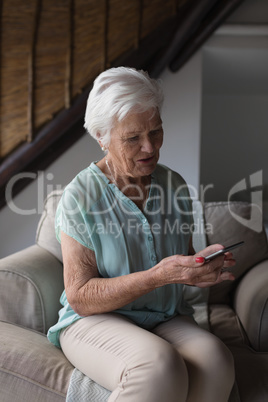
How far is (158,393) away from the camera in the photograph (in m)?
1.21

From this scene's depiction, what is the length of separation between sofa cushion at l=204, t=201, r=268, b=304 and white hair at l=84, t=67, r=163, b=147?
832 millimetres

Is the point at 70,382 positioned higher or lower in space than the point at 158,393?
lower

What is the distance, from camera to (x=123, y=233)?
1.53 m

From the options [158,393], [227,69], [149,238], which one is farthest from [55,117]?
[158,393]

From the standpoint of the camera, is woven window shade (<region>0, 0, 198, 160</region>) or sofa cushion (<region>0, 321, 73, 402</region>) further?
woven window shade (<region>0, 0, 198, 160</region>)

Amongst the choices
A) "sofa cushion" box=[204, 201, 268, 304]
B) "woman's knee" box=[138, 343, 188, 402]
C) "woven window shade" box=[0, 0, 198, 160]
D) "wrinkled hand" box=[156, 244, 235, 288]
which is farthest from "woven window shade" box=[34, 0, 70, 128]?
"woman's knee" box=[138, 343, 188, 402]

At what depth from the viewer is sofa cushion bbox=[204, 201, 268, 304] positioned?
2.15 metres

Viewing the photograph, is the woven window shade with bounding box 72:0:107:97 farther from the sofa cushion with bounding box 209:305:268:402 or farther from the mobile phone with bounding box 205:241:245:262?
the mobile phone with bounding box 205:241:245:262

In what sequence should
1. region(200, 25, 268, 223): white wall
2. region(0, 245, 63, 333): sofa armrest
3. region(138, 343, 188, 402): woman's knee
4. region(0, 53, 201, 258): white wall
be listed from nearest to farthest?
region(138, 343, 188, 402): woman's knee < region(0, 245, 63, 333): sofa armrest < region(0, 53, 201, 258): white wall < region(200, 25, 268, 223): white wall

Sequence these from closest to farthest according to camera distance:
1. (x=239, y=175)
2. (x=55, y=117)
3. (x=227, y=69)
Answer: (x=55, y=117)
(x=227, y=69)
(x=239, y=175)

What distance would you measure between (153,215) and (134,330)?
1.33 ft

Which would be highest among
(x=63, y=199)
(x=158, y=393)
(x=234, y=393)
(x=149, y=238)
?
(x=63, y=199)

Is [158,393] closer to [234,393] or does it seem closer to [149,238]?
[234,393]

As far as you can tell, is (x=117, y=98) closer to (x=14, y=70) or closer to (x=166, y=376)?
(x=166, y=376)
